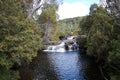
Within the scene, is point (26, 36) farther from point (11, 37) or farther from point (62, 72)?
point (62, 72)

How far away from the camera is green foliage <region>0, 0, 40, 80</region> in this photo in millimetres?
20562

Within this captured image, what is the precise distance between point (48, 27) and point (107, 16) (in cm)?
2414

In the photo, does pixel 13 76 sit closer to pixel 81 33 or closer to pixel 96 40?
pixel 96 40

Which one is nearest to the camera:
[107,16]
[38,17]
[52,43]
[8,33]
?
[8,33]

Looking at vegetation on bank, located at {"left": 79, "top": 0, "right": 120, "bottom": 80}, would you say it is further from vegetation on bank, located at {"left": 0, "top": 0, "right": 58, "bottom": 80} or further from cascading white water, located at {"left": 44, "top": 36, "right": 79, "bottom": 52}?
cascading white water, located at {"left": 44, "top": 36, "right": 79, "bottom": 52}

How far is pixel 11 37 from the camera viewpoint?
2056cm

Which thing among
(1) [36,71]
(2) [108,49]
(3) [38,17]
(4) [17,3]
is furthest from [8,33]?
(3) [38,17]

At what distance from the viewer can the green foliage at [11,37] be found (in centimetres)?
2056

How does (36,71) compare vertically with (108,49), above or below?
below

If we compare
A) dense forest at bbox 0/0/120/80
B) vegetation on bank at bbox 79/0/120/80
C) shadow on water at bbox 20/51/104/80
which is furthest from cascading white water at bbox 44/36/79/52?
dense forest at bbox 0/0/120/80

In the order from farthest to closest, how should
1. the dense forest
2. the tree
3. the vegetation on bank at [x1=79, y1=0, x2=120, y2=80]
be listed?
the tree
the vegetation on bank at [x1=79, y1=0, x2=120, y2=80]
the dense forest

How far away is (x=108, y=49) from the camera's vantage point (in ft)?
91.0

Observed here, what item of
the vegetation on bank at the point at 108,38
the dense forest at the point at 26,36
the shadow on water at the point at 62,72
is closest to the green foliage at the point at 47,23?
the shadow on water at the point at 62,72

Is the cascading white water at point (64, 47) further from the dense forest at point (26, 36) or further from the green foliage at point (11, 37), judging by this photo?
the green foliage at point (11, 37)
